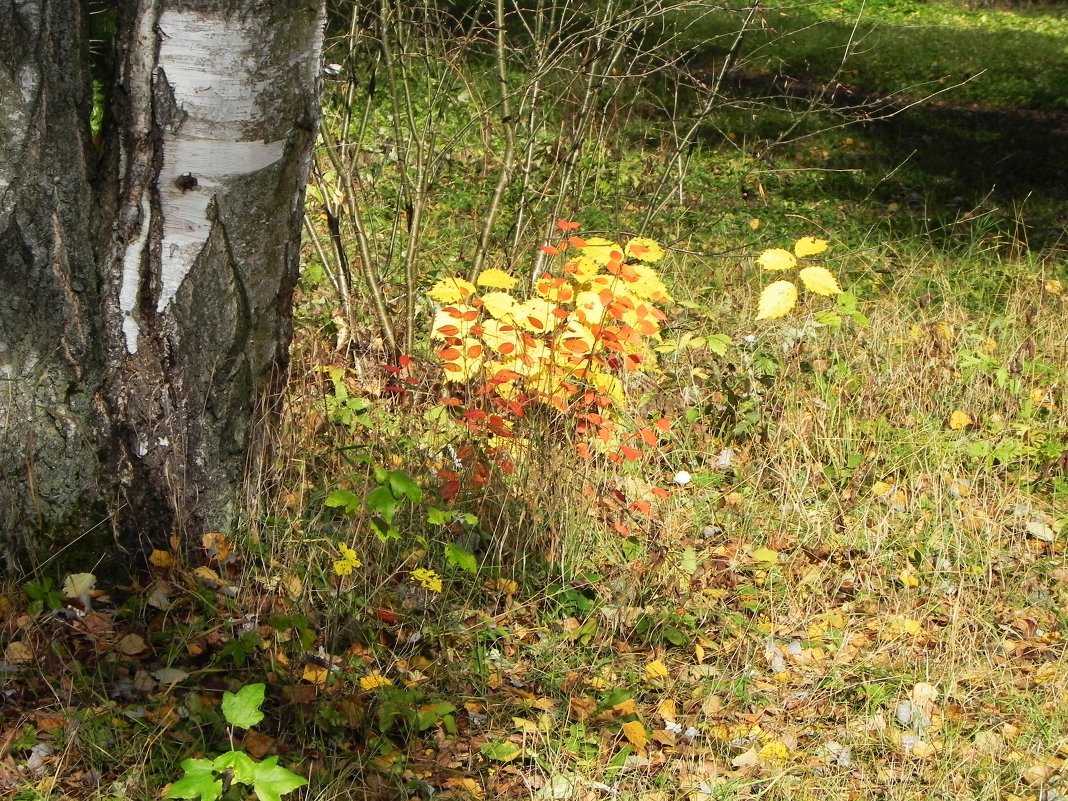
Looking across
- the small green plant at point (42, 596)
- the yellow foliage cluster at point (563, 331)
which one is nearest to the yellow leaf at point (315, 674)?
the small green plant at point (42, 596)

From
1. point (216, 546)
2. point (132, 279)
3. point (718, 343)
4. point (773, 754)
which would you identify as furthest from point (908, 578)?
point (132, 279)

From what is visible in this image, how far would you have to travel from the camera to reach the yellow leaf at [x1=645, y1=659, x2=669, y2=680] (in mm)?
2953

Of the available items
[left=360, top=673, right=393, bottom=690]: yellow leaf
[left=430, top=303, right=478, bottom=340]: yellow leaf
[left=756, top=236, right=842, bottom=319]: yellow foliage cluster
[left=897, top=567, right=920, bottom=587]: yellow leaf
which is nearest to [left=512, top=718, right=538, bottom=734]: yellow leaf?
[left=360, top=673, right=393, bottom=690]: yellow leaf

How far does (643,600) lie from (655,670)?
31cm

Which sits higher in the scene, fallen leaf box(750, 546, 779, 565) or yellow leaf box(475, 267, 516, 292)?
yellow leaf box(475, 267, 516, 292)

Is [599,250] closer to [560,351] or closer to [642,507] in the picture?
[560,351]

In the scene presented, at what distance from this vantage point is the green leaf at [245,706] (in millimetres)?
2000

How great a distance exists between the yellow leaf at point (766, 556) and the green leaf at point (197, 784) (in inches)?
78.7

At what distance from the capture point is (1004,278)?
547 centimetres

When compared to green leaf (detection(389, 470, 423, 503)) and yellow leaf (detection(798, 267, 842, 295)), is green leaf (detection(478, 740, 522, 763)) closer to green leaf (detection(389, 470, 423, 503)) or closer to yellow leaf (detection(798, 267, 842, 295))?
green leaf (detection(389, 470, 423, 503))

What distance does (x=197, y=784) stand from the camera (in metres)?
1.88

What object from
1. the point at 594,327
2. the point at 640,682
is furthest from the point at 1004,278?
the point at 640,682

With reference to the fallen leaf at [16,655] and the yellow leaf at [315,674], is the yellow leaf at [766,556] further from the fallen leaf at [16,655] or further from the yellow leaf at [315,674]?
the fallen leaf at [16,655]

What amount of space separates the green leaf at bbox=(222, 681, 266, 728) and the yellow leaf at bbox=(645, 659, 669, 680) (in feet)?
4.07
